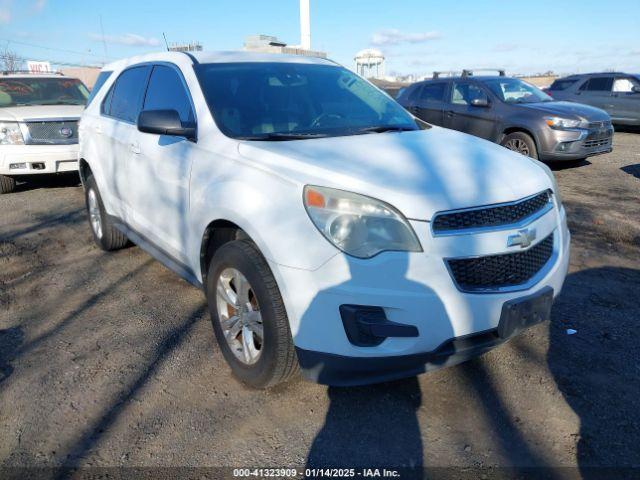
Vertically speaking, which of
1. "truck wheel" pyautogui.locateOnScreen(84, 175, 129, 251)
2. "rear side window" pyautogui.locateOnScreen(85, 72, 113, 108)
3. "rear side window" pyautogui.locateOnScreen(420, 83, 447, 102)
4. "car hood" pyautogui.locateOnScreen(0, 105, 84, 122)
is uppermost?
"rear side window" pyautogui.locateOnScreen(85, 72, 113, 108)

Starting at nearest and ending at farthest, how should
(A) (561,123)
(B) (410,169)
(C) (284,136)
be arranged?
1. (B) (410,169)
2. (C) (284,136)
3. (A) (561,123)

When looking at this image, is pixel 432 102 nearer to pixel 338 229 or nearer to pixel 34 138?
pixel 34 138

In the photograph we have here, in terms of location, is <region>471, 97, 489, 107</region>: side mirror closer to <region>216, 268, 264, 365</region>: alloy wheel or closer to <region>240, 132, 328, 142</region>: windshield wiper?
<region>240, 132, 328, 142</region>: windshield wiper

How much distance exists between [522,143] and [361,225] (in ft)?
23.7

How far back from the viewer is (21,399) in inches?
110

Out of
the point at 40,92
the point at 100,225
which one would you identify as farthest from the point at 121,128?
the point at 40,92

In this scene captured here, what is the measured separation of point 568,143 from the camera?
8188mm

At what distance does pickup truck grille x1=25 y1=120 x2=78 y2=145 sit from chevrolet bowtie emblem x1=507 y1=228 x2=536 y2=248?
722 centimetres

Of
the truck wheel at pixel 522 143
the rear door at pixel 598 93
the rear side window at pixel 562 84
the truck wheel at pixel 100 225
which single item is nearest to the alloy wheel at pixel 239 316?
the truck wheel at pixel 100 225

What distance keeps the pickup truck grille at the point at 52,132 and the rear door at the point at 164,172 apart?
456 centimetres

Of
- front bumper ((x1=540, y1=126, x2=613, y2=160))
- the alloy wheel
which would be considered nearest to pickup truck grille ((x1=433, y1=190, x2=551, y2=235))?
the alloy wheel

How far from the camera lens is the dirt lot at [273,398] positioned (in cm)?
239

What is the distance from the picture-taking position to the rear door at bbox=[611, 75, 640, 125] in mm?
13578

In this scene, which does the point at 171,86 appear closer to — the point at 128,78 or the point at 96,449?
the point at 128,78
